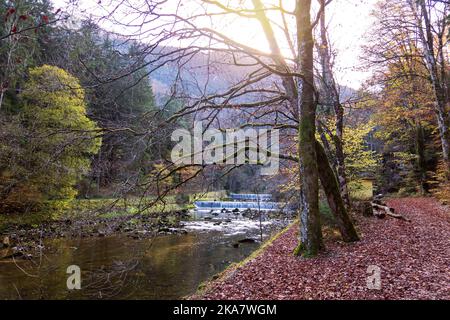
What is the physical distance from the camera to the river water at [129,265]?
8766 mm

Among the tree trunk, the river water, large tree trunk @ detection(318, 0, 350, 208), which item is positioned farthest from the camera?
the tree trunk

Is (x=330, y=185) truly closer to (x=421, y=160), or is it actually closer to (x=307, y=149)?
(x=307, y=149)

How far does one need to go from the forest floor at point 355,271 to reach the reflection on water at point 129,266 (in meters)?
2.24

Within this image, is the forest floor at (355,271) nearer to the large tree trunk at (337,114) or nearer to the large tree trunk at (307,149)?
the large tree trunk at (307,149)

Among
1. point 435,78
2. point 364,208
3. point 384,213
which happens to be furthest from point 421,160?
point 364,208

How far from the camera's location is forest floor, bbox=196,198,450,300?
520cm

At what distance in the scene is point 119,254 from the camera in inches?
537

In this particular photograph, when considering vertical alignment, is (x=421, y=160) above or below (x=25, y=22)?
below

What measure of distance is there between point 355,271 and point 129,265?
5516mm

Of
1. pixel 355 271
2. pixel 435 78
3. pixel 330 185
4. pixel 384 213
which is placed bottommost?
pixel 355 271

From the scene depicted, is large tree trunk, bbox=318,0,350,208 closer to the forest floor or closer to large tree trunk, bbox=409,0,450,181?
the forest floor

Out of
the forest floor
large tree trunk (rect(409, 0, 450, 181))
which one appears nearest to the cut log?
the forest floor

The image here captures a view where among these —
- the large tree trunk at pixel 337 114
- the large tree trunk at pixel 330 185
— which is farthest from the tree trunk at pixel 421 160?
the large tree trunk at pixel 330 185

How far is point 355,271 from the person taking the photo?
20.4ft
